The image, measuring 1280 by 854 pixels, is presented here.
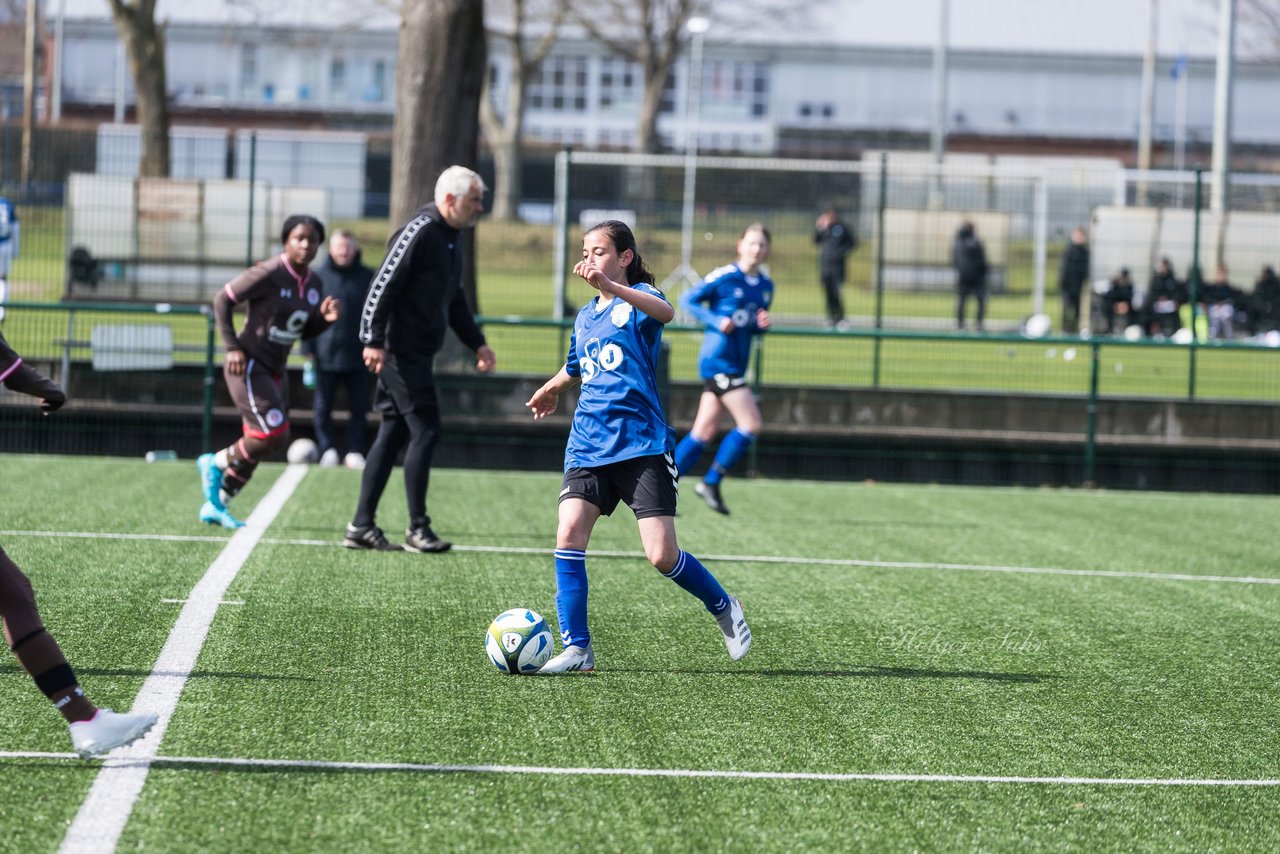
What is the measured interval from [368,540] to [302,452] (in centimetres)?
595

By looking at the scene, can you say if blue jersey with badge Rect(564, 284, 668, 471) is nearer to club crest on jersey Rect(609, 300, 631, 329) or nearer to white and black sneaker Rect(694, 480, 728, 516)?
club crest on jersey Rect(609, 300, 631, 329)

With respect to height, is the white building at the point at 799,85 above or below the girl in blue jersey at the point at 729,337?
above

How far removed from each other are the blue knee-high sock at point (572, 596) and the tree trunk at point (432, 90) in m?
10.6

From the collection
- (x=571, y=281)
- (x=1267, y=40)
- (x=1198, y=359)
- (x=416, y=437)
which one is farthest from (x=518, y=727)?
(x=1267, y=40)

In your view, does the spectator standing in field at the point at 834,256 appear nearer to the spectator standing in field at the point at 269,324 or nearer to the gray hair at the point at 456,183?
the spectator standing in field at the point at 269,324

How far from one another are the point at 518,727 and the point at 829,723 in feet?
3.40

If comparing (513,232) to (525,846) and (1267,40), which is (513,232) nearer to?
(525,846)

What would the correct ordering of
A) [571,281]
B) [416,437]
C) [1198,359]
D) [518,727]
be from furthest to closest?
1. [571,281]
2. [1198,359]
3. [416,437]
4. [518,727]

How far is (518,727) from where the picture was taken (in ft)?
17.5

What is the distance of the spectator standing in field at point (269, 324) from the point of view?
9.28 m

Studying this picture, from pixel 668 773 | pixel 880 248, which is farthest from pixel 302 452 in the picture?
pixel 668 773

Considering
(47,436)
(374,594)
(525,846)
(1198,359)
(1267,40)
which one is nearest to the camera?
(525,846)

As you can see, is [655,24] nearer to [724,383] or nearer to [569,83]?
[569,83]

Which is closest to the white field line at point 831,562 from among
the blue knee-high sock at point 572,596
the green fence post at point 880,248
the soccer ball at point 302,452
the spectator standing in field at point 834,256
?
the blue knee-high sock at point 572,596
